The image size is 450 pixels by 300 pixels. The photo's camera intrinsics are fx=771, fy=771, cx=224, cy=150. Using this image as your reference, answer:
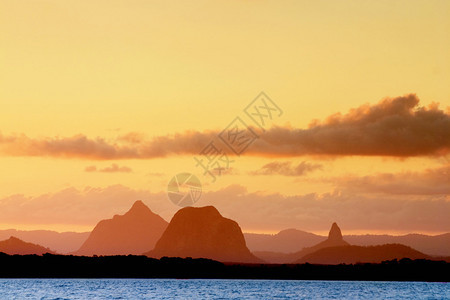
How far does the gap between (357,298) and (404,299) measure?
8.04 m

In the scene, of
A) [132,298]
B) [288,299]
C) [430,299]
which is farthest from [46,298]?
[430,299]

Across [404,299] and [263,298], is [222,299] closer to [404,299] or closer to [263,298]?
[263,298]

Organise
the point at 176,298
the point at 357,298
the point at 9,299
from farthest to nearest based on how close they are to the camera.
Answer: the point at 357,298 < the point at 176,298 < the point at 9,299

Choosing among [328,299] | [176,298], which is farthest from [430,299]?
[176,298]

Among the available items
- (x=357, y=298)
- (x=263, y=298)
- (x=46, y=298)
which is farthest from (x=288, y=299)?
(x=46, y=298)

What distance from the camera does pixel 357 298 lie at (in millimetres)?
134750

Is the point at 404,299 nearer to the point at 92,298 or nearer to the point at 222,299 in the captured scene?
the point at 222,299

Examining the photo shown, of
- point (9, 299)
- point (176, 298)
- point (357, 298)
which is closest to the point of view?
point (9, 299)

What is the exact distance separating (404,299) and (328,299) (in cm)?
1416

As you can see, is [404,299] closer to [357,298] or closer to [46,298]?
[357,298]

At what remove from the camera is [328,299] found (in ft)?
427

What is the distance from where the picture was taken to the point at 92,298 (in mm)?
125625

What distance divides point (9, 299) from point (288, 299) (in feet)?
147

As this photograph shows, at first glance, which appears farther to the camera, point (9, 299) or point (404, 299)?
point (404, 299)
